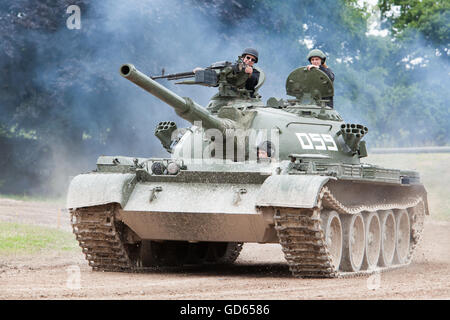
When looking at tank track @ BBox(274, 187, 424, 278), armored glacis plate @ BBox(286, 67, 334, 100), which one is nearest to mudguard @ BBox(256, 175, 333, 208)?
tank track @ BBox(274, 187, 424, 278)

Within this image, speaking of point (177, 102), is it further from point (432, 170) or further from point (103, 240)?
point (432, 170)

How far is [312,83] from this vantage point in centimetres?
1656

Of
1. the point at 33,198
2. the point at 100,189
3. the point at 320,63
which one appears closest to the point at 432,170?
the point at 33,198

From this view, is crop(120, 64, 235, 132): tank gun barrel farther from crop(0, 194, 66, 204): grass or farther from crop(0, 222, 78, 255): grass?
crop(0, 194, 66, 204): grass

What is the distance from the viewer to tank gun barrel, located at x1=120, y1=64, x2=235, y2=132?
1281 centimetres

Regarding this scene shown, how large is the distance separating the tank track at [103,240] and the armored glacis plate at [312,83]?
4.23 metres

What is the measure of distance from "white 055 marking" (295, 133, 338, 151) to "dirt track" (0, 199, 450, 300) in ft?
7.03

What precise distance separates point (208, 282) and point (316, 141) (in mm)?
3471

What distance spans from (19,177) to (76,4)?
8.13 meters

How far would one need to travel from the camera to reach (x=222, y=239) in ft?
45.3

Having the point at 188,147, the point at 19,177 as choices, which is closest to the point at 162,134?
the point at 188,147

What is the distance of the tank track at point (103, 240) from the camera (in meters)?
14.1

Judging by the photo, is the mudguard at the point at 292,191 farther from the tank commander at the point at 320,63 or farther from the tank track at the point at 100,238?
the tank commander at the point at 320,63

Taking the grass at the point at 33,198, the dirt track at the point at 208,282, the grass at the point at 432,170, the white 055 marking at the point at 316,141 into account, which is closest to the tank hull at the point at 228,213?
the dirt track at the point at 208,282
